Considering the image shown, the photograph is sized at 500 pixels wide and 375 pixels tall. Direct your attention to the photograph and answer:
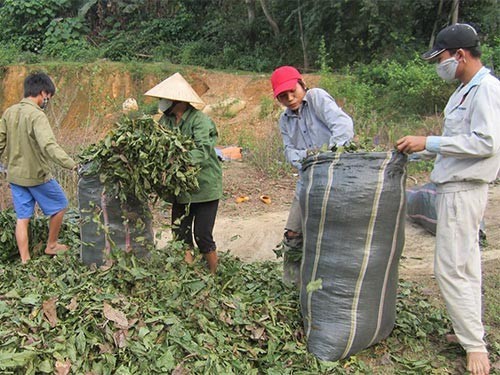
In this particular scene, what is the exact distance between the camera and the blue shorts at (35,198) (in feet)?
13.7

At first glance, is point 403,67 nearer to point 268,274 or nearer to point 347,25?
point 347,25

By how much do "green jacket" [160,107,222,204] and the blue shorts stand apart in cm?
123

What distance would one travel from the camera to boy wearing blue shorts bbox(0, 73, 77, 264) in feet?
13.1

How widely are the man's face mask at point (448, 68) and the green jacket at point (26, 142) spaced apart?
2.73 metres

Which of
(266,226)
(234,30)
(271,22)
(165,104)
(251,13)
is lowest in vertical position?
(266,226)

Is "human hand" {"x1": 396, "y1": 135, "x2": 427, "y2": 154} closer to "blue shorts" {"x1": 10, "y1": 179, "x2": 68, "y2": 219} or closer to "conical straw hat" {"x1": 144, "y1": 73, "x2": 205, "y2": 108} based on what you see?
"conical straw hat" {"x1": 144, "y1": 73, "x2": 205, "y2": 108}

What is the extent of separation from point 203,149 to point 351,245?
121cm

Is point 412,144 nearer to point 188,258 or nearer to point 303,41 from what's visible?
point 188,258

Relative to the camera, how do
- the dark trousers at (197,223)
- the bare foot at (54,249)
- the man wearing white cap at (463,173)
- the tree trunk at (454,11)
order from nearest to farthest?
the man wearing white cap at (463,173) → the dark trousers at (197,223) → the bare foot at (54,249) → the tree trunk at (454,11)

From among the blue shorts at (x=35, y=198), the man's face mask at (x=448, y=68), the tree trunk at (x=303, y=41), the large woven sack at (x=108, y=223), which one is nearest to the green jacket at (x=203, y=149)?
the large woven sack at (x=108, y=223)

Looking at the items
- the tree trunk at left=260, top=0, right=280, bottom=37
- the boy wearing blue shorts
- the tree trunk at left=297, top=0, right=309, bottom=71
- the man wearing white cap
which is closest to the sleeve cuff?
the man wearing white cap

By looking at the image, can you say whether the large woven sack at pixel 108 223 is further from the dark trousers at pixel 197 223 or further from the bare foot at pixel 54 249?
the bare foot at pixel 54 249

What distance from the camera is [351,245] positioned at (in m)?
2.78

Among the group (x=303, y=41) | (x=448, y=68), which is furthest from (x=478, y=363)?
(x=303, y=41)
